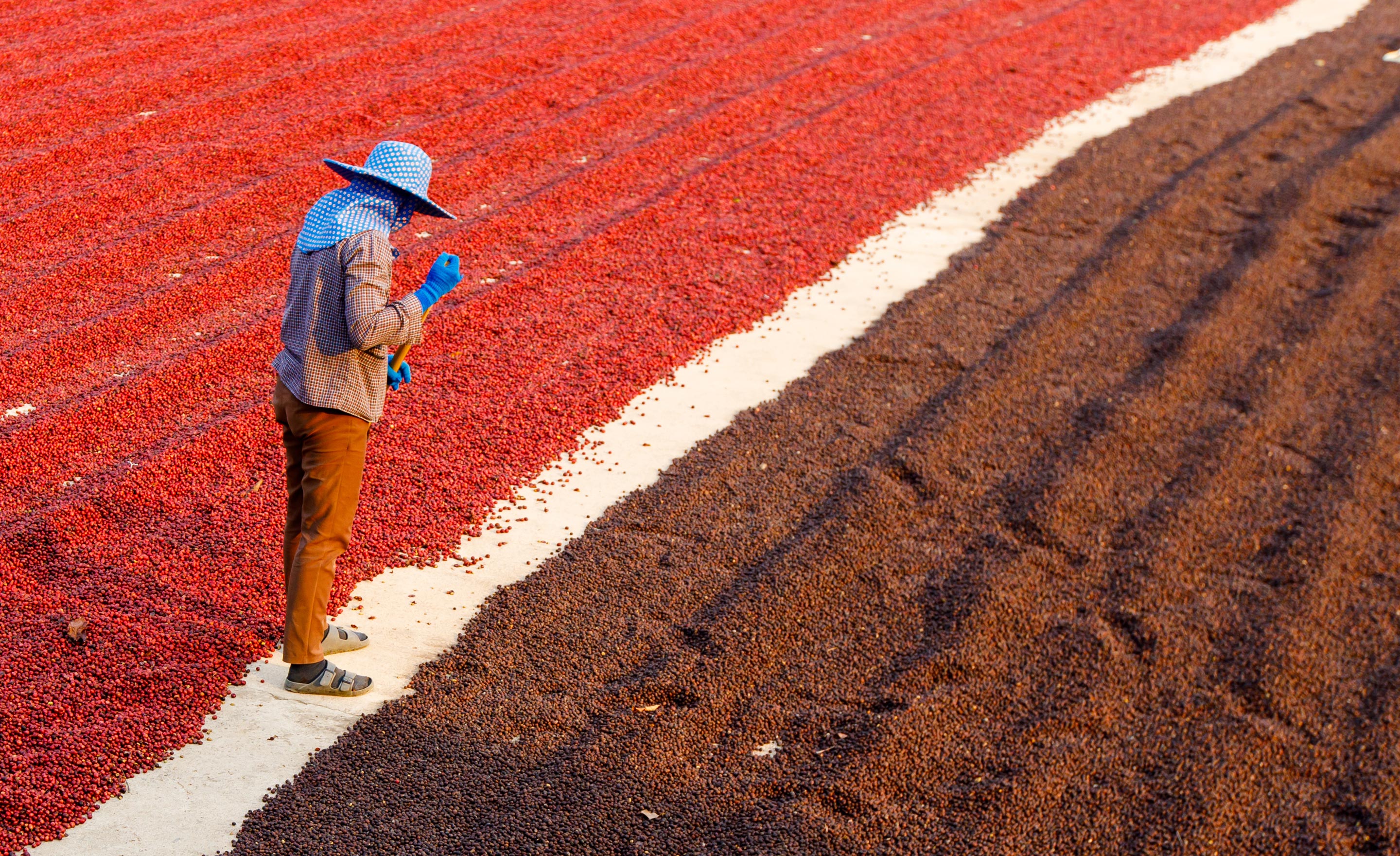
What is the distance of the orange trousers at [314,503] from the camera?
480 centimetres

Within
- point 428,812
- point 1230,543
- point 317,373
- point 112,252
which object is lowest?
point 1230,543

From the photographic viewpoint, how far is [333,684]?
510 cm

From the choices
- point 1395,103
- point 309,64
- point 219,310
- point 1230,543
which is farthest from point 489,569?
point 1395,103

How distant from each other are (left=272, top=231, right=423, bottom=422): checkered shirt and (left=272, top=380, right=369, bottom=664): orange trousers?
0.10 m

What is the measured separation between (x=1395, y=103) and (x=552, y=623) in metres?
14.1

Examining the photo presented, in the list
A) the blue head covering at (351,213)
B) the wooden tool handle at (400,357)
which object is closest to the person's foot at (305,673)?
the wooden tool handle at (400,357)

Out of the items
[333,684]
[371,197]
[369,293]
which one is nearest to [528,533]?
[333,684]

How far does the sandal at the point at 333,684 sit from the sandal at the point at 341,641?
0.18 m

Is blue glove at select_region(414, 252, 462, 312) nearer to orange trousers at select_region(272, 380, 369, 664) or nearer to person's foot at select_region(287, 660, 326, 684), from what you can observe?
orange trousers at select_region(272, 380, 369, 664)

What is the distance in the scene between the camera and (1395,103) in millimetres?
14828

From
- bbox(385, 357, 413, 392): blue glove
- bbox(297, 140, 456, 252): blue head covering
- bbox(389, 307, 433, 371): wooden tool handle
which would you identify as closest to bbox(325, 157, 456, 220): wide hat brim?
bbox(297, 140, 456, 252): blue head covering

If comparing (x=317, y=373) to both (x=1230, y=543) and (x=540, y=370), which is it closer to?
(x=540, y=370)

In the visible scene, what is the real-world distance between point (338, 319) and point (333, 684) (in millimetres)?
1599

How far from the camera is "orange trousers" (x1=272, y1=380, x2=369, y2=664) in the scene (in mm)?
4801
